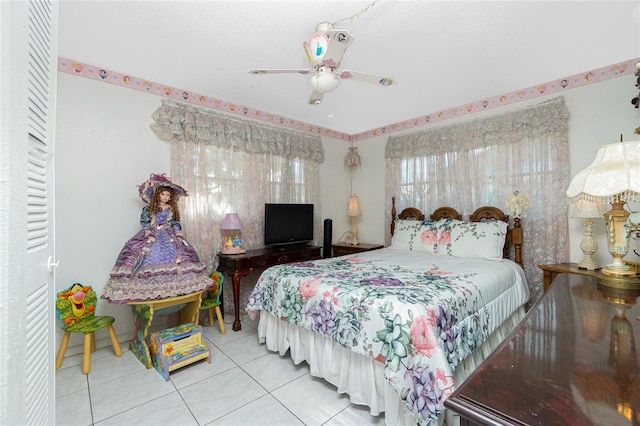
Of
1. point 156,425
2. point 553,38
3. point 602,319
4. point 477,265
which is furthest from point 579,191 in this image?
point 156,425

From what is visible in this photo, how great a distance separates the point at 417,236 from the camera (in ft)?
11.0

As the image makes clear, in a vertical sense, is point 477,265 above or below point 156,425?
above

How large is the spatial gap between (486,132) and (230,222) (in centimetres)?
308

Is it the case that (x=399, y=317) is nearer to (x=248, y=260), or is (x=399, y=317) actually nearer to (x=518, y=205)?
(x=248, y=260)

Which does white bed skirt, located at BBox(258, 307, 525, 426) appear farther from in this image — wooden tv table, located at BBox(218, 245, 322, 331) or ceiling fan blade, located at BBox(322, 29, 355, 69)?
ceiling fan blade, located at BBox(322, 29, 355, 69)

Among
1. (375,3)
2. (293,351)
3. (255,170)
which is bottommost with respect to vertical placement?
(293,351)

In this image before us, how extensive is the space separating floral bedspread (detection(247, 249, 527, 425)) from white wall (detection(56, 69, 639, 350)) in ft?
4.67

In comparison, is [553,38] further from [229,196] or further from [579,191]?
[229,196]

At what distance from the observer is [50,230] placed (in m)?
0.97

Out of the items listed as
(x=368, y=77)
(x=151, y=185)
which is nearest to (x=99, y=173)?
(x=151, y=185)

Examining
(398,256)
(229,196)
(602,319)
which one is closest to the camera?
(602,319)

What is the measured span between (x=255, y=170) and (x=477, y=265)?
104 inches

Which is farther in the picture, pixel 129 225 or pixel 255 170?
pixel 255 170

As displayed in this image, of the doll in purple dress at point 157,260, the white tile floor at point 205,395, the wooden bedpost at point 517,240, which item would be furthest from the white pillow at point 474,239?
the doll in purple dress at point 157,260
